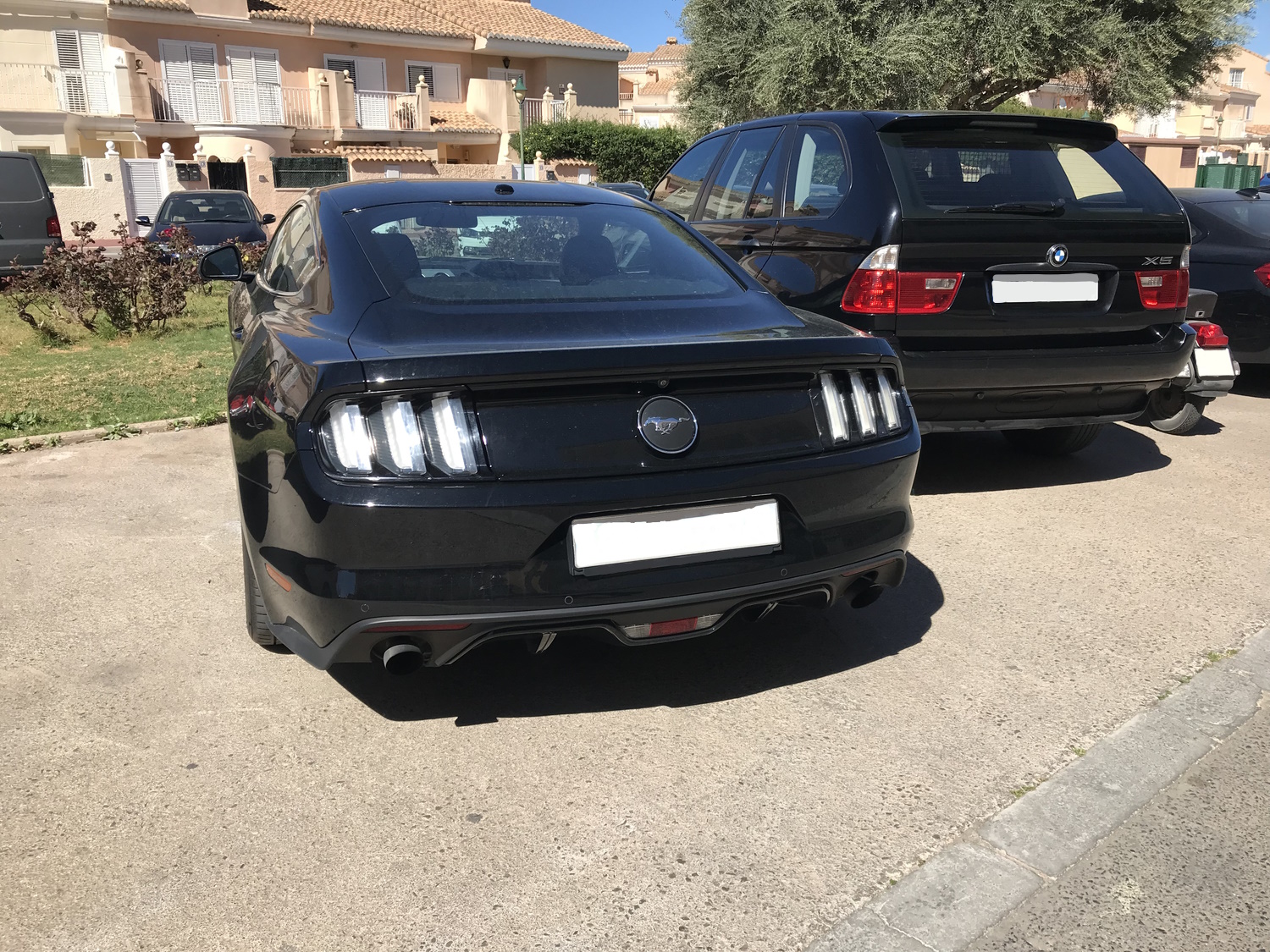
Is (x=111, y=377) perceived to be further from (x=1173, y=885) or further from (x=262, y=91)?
(x=262, y=91)

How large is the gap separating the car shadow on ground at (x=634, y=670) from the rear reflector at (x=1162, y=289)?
2.20m

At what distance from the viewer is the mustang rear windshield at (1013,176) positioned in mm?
4863

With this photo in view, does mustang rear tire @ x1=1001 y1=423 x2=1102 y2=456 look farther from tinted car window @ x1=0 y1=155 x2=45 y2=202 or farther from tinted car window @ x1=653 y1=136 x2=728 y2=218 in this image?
tinted car window @ x1=0 y1=155 x2=45 y2=202

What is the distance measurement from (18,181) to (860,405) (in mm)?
13547

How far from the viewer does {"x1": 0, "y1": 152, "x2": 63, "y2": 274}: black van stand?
1327 cm

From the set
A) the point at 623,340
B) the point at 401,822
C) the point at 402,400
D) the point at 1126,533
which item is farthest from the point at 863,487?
the point at 1126,533

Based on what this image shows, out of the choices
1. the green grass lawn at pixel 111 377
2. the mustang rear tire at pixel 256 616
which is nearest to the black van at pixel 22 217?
the green grass lawn at pixel 111 377

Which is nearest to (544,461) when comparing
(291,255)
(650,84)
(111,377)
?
(291,255)

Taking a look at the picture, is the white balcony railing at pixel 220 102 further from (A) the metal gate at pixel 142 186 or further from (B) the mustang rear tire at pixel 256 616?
(B) the mustang rear tire at pixel 256 616

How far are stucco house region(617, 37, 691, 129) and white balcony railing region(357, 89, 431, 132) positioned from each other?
26.1 m

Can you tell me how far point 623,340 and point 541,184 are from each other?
1530 millimetres

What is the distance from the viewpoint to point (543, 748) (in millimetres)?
3006

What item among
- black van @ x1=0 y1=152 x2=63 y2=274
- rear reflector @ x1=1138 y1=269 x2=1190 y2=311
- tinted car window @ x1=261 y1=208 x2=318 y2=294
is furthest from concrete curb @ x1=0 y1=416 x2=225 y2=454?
black van @ x1=0 y1=152 x2=63 y2=274

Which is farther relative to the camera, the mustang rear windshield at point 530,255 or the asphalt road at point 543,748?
the mustang rear windshield at point 530,255
